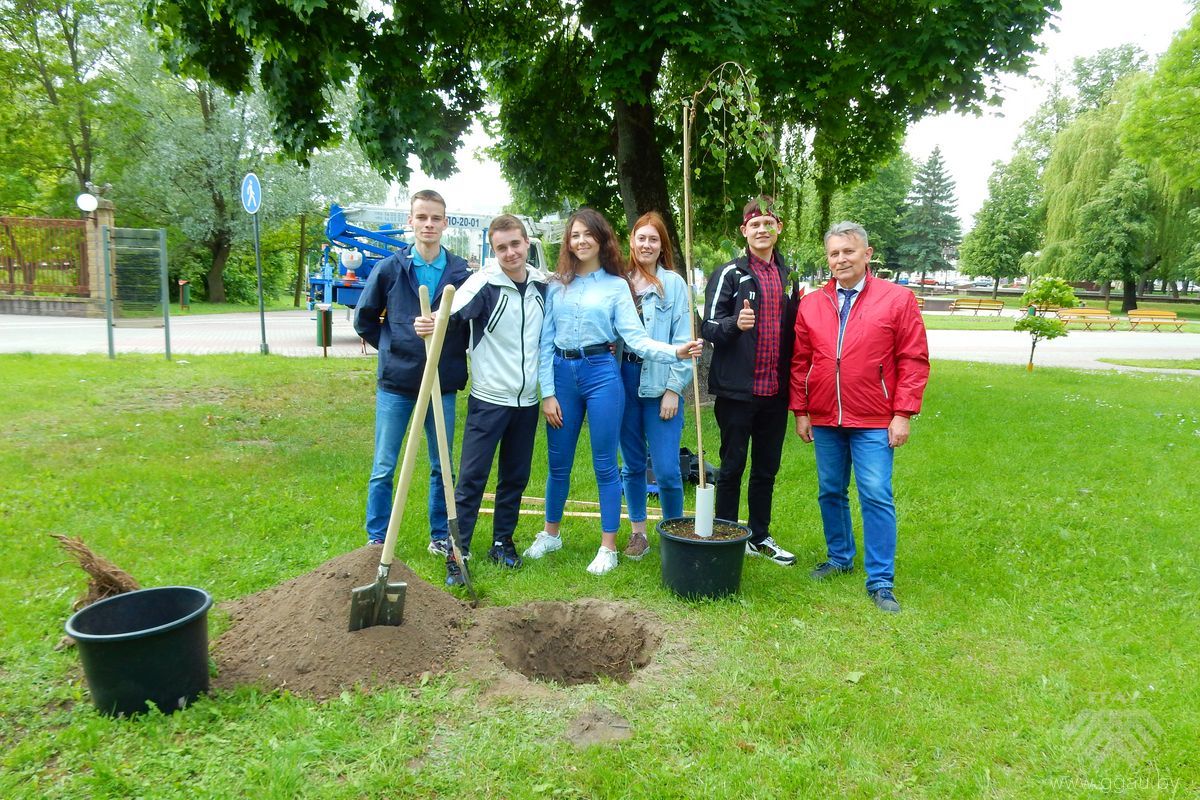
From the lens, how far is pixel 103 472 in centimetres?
630

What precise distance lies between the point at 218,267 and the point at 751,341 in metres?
31.2

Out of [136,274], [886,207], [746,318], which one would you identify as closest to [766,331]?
[746,318]

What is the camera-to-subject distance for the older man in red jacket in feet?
13.9

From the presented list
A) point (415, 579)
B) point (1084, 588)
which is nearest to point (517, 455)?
point (415, 579)

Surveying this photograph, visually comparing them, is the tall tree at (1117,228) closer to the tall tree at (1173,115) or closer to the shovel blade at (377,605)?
the tall tree at (1173,115)

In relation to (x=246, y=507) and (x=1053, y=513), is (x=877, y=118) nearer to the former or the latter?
(x=1053, y=513)

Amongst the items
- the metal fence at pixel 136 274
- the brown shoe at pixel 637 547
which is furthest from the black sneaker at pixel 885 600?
the metal fence at pixel 136 274

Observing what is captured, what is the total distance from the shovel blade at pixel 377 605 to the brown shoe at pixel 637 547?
1.73m

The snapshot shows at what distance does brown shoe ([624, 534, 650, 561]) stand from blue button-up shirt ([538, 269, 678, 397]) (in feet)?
Answer: 3.81

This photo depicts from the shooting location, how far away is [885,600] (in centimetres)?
423

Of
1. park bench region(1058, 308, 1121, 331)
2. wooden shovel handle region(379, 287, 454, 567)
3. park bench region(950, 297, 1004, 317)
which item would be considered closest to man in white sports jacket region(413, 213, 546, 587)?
wooden shovel handle region(379, 287, 454, 567)

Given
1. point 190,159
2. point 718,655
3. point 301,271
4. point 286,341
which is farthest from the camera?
point 301,271

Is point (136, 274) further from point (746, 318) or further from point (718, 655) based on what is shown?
point (718, 655)

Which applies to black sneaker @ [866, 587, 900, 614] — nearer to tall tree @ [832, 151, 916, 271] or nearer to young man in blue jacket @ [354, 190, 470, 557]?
young man in blue jacket @ [354, 190, 470, 557]
